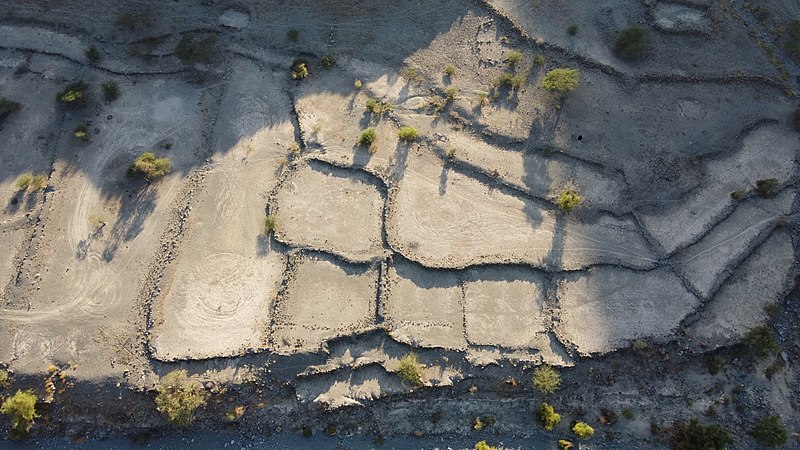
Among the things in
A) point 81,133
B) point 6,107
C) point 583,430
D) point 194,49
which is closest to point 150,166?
point 81,133

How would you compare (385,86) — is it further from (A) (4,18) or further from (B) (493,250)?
(A) (4,18)

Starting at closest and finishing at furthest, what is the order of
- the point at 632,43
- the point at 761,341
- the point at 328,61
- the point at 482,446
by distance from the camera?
the point at 482,446, the point at 761,341, the point at 632,43, the point at 328,61

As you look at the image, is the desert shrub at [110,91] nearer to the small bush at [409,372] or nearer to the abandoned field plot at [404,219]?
the abandoned field plot at [404,219]

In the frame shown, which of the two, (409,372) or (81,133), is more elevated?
(81,133)

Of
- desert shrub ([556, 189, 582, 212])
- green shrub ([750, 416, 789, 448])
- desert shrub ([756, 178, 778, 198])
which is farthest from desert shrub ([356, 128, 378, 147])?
green shrub ([750, 416, 789, 448])

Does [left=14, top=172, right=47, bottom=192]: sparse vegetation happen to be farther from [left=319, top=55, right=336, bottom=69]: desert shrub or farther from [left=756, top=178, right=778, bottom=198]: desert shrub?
[left=756, top=178, right=778, bottom=198]: desert shrub

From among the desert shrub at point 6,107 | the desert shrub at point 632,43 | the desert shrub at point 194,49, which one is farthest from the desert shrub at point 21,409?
the desert shrub at point 632,43

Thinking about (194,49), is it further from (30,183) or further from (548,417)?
(548,417)

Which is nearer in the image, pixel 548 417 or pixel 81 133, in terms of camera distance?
pixel 548 417
